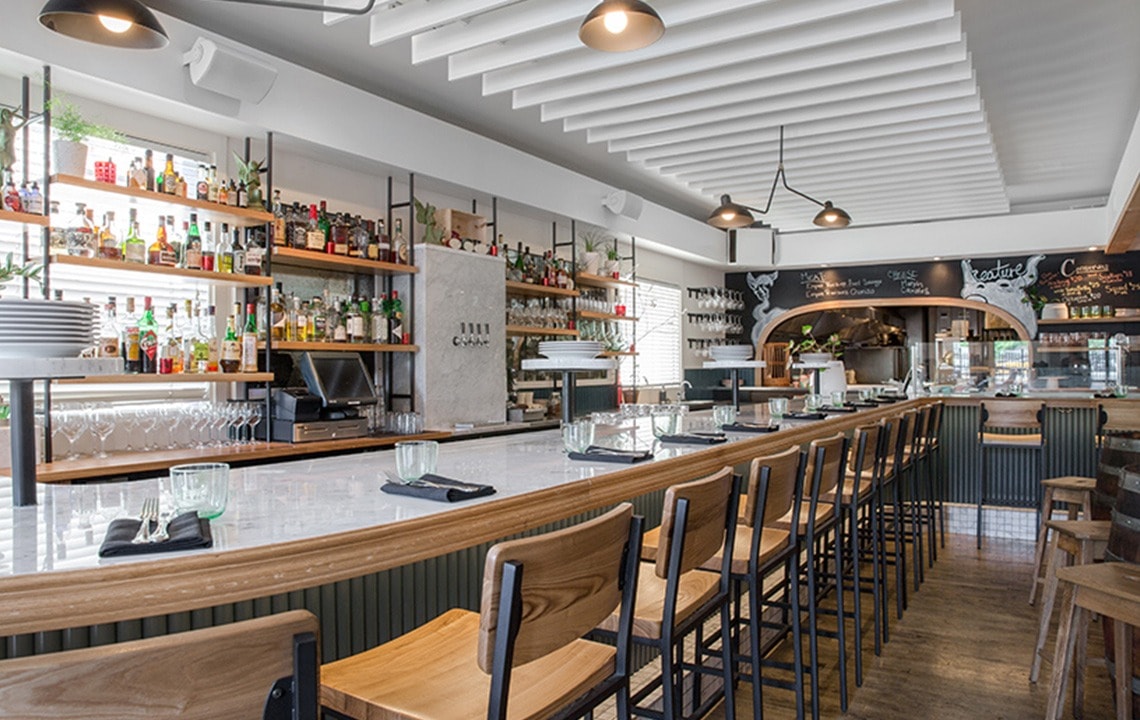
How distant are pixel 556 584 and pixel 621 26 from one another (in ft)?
8.55

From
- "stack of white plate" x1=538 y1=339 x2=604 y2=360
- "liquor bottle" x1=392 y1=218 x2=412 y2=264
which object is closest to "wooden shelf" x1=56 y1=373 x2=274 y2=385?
"liquor bottle" x1=392 y1=218 x2=412 y2=264

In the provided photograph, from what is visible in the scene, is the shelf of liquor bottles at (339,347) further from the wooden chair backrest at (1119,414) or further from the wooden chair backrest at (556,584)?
the wooden chair backrest at (1119,414)

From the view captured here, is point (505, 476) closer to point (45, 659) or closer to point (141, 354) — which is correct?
point (45, 659)

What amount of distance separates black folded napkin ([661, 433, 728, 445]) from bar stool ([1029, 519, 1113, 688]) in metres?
1.41

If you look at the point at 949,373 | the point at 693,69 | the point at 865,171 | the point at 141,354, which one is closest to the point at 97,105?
the point at 141,354

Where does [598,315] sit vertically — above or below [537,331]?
above

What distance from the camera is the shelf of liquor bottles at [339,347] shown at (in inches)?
172

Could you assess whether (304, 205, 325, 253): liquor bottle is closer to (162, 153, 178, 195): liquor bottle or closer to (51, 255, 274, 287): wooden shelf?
(51, 255, 274, 287): wooden shelf

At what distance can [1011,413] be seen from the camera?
5.41 m

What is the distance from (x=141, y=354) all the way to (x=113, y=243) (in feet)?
1.77

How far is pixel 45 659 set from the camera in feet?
2.64

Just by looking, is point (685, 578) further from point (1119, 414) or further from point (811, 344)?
point (811, 344)

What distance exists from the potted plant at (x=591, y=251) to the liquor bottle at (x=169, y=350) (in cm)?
400

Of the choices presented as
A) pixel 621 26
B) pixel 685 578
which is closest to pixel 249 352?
pixel 621 26
